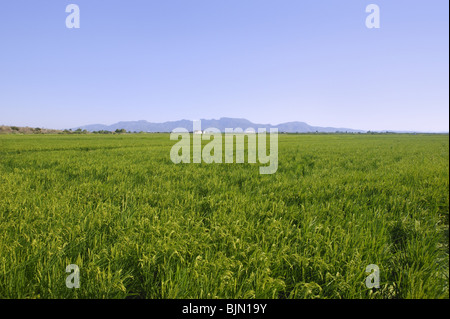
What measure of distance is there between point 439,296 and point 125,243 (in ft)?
9.45

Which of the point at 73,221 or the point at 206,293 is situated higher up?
the point at 73,221

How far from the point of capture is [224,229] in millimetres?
2551

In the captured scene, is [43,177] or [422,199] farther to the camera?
[43,177]

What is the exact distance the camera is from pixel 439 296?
1739 millimetres

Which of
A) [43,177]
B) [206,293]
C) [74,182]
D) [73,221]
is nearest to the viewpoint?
[206,293]

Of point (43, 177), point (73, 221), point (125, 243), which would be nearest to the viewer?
point (125, 243)

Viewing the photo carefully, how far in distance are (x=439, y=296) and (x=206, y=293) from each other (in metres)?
1.93

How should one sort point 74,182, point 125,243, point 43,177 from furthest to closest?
point 43,177 < point 74,182 < point 125,243
